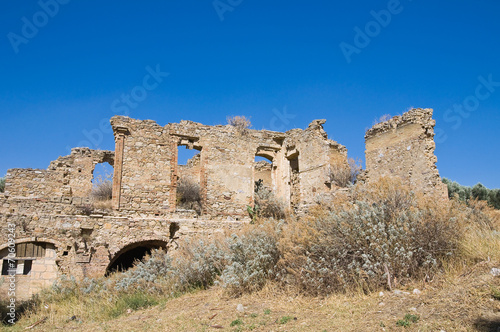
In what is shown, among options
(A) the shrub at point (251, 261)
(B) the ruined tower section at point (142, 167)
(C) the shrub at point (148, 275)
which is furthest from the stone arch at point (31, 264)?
(A) the shrub at point (251, 261)

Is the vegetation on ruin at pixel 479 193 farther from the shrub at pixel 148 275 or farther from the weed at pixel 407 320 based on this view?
the weed at pixel 407 320

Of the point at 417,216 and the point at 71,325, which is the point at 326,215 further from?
the point at 71,325

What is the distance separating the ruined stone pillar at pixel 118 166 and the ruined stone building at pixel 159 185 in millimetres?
37

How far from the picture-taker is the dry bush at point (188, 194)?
17797 mm

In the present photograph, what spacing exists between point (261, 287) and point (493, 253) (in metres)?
4.21

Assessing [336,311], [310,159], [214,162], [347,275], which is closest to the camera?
[336,311]

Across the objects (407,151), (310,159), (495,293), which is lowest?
(495,293)

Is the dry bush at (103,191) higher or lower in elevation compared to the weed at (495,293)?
higher

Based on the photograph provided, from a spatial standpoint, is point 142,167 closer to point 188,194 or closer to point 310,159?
point 188,194

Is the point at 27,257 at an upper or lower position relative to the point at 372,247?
lower

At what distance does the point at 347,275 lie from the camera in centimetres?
701

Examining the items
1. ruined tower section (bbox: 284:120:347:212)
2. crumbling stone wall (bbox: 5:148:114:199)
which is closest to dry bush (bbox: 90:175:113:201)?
crumbling stone wall (bbox: 5:148:114:199)

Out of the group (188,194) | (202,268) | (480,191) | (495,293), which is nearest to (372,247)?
(495,293)

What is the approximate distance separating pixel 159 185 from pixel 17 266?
5.44 meters
